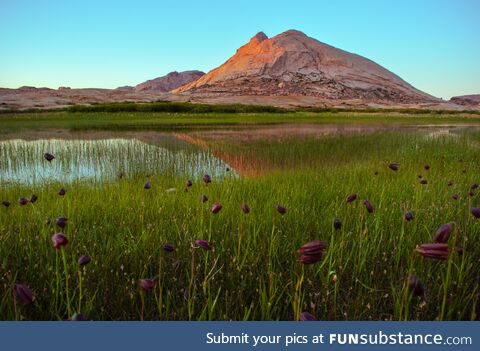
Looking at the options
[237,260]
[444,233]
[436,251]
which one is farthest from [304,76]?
[436,251]

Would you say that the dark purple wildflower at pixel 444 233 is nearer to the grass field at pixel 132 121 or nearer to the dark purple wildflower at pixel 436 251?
the dark purple wildflower at pixel 436 251

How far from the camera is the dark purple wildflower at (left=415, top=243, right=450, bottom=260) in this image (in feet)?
4.59

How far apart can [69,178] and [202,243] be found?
619cm

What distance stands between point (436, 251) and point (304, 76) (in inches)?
5265

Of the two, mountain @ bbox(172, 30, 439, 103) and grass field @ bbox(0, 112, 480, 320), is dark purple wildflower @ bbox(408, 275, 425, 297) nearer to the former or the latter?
grass field @ bbox(0, 112, 480, 320)

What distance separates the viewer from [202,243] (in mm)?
1807

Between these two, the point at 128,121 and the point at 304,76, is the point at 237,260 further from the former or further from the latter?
the point at 304,76

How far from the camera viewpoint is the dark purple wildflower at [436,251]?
140cm

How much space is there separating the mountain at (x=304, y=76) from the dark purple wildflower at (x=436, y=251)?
97619mm

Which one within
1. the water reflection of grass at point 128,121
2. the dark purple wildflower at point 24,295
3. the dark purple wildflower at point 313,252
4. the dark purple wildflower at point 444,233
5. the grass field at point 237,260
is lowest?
the grass field at point 237,260

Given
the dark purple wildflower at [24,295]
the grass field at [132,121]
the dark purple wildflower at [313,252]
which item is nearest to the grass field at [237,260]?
the dark purple wildflower at [24,295]

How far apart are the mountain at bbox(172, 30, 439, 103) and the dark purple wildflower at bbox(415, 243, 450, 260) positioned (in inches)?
3843
